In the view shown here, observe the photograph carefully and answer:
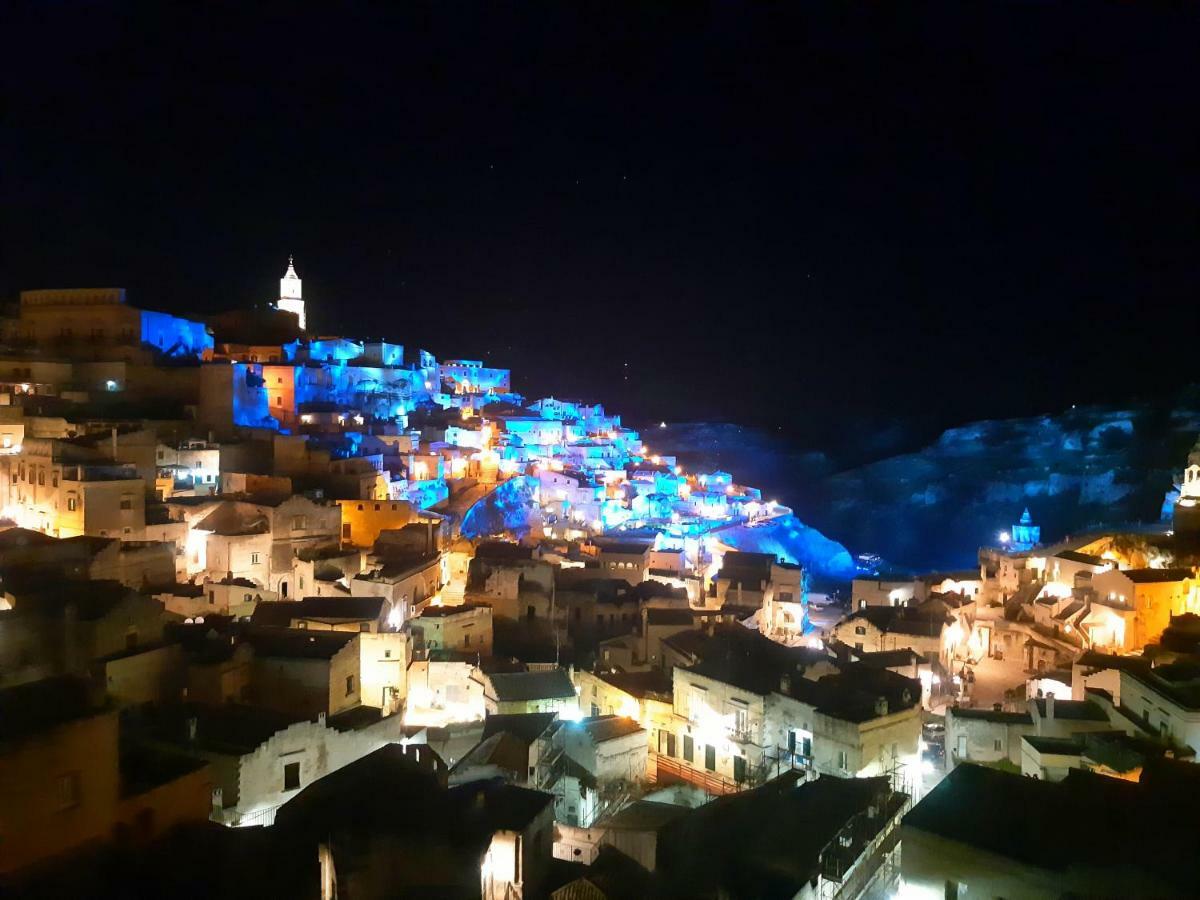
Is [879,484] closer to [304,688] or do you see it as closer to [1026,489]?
[1026,489]

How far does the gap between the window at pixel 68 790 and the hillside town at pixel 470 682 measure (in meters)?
0.06

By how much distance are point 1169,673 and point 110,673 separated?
61.9 feet

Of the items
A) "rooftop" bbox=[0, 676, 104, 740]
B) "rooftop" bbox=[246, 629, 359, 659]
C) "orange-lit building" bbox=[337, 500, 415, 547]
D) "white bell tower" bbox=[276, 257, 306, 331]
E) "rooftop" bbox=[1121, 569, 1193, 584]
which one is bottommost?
"rooftop" bbox=[246, 629, 359, 659]

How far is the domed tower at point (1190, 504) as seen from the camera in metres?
27.9

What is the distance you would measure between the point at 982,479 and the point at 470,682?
203 feet

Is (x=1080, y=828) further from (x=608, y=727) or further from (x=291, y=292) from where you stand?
(x=291, y=292)

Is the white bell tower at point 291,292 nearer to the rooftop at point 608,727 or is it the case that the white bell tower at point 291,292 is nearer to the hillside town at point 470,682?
the hillside town at point 470,682

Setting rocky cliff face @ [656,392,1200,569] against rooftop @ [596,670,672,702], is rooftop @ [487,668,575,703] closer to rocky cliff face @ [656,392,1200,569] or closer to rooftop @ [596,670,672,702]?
rooftop @ [596,670,672,702]

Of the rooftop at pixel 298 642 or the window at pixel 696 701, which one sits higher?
the rooftop at pixel 298 642

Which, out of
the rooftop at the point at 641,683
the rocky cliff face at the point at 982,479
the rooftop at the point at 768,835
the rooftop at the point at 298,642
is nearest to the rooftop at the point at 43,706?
the rooftop at the point at 298,642

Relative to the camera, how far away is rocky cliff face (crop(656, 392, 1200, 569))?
61.0 m

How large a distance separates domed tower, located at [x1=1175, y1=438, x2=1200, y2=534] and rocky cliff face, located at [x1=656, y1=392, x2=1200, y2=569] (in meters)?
28.0

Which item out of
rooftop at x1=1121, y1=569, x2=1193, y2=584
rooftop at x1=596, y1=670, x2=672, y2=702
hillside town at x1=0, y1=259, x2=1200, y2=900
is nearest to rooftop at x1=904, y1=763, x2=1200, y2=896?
hillside town at x1=0, y1=259, x2=1200, y2=900

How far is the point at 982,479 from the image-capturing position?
227 ft
